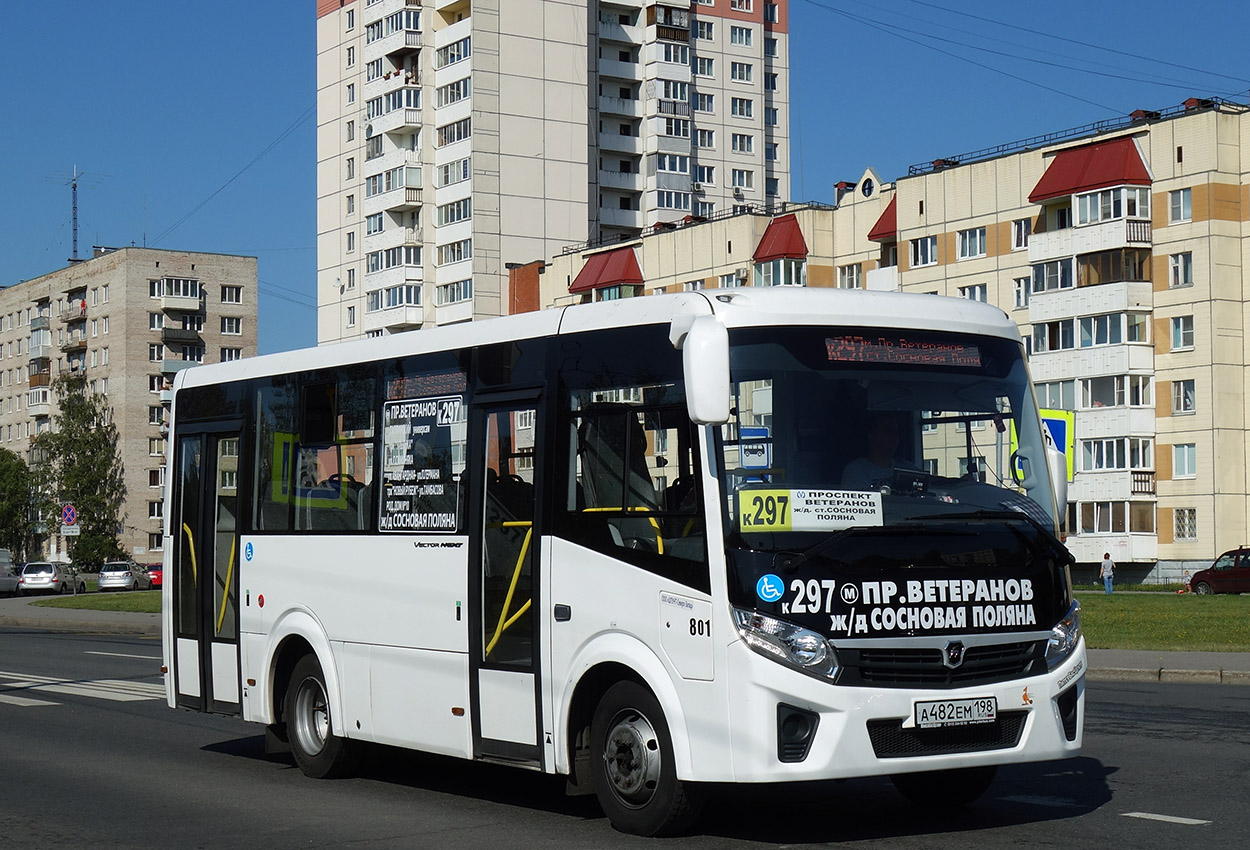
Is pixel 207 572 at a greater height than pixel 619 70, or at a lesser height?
lesser

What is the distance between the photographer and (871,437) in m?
8.75

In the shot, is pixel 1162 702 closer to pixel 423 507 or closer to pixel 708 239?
pixel 423 507

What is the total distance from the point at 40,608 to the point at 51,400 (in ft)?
292

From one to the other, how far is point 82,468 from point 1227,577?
8306 centimetres

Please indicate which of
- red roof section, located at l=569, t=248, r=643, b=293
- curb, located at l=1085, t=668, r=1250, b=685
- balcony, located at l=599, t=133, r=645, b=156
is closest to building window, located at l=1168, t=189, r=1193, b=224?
red roof section, located at l=569, t=248, r=643, b=293

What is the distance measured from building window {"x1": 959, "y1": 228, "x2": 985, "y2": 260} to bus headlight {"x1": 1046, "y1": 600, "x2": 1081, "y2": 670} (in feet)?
220

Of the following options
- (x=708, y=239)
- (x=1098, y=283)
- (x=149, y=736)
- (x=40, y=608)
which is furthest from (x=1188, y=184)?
(x=149, y=736)

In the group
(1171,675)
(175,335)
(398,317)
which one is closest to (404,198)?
(398,317)

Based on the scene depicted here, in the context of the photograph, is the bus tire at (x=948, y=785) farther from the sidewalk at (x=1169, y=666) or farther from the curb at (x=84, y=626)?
the curb at (x=84, y=626)

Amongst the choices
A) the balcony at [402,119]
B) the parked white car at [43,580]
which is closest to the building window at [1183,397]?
the balcony at [402,119]

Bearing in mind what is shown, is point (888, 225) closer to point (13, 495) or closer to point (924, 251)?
point (924, 251)

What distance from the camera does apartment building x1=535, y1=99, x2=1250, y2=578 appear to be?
6588 centimetres

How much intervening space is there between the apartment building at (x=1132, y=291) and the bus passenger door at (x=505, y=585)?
5206cm

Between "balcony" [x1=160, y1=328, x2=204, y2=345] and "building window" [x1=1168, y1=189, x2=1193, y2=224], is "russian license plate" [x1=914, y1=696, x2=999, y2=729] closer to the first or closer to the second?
"building window" [x1=1168, y1=189, x2=1193, y2=224]
